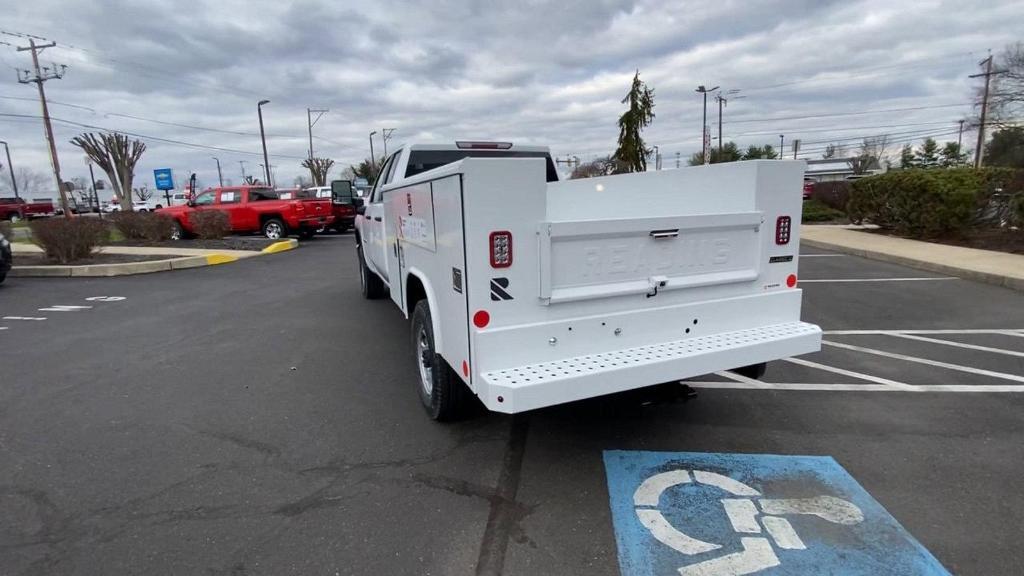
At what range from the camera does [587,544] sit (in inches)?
105

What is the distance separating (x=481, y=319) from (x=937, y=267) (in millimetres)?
10324

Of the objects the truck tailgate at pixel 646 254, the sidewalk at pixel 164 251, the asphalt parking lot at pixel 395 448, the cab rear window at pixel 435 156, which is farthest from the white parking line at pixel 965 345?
the sidewalk at pixel 164 251

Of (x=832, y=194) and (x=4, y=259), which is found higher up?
(x=832, y=194)

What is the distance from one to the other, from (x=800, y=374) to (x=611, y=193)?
7.64 ft

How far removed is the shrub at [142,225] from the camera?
53.2 feet

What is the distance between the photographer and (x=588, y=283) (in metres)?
3.15

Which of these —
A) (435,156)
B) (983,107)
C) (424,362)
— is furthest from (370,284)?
(983,107)

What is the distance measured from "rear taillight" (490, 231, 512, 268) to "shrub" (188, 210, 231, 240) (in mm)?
16148

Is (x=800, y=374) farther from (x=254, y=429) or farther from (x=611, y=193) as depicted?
(x=254, y=429)

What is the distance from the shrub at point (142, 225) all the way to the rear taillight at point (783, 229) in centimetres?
1759

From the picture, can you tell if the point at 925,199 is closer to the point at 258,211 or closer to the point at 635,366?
A: the point at 635,366

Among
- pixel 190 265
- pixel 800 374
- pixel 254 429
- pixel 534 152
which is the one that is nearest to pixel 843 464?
pixel 800 374

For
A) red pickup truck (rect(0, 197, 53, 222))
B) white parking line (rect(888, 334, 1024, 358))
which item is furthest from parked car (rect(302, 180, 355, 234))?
red pickup truck (rect(0, 197, 53, 222))

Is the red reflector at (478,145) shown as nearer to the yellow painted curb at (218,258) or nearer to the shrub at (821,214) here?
the yellow painted curb at (218,258)
